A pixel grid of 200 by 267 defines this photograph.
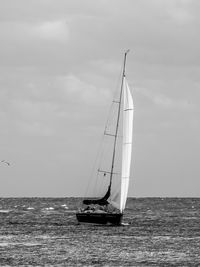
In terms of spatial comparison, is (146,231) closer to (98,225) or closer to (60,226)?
(98,225)

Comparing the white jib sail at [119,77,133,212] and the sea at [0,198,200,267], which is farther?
the white jib sail at [119,77,133,212]

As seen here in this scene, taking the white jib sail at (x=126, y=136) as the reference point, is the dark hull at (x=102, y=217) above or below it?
below

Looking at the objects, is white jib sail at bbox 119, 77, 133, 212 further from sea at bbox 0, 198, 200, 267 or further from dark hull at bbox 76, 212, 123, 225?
sea at bbox 0, 198, 200, 267

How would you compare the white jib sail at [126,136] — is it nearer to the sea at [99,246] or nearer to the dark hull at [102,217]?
the dark hull at [102,217]

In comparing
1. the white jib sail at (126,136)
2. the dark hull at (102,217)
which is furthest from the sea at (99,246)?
the white jib sail at (126,136)

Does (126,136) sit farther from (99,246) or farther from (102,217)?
(99,246)

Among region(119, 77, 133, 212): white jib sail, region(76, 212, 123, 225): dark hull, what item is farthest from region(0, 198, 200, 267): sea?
region(119, 77, 133, 212): white jib sail

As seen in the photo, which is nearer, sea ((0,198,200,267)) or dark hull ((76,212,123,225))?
sea ((0,198,200,267))

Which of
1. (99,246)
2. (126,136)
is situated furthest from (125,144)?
(99,246)

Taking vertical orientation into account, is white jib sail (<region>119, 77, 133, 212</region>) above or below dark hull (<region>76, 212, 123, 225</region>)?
above

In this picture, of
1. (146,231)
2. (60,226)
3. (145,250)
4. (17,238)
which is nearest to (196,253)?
(145,250)

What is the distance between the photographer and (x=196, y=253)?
70.9 metres

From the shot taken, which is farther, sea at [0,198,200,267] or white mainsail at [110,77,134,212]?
white mainsail at [110,77,134,212]

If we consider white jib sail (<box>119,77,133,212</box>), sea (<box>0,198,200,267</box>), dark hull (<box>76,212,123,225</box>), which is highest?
white jib sail (<box>119,77,133,212</box>)
